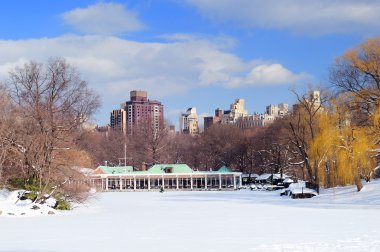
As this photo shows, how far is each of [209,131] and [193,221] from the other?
79912mm

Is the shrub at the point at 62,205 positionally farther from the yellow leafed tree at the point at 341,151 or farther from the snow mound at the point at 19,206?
the yellow leafed tree at the point at 341,151

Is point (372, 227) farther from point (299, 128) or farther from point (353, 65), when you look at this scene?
point (299, 128)

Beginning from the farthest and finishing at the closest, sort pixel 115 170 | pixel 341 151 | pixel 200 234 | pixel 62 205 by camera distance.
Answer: pixel 115 170, pixel 341 151, pixel 62 205, pixel 200 234

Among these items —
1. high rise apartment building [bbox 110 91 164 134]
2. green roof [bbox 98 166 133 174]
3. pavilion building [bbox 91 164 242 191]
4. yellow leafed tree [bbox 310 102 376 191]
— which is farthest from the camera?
high rise apartment building [bbox 110 91 164 134]

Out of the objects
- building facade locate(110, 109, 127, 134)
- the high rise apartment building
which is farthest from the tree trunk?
building facade locate(110, 109, 127, 134)

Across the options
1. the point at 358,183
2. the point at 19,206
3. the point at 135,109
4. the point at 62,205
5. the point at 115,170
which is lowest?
the point at 62,205

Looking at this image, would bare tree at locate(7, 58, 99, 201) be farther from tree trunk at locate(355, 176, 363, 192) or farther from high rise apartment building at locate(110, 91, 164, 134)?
high rise apartment building at locate(110, 91, 164, 134)

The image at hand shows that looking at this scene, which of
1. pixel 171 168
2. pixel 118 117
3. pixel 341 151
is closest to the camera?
pixel 341 151

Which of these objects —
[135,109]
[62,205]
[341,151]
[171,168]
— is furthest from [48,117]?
[135,109]

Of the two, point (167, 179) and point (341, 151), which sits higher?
point (341, 151)

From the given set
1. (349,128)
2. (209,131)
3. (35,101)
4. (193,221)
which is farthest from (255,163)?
(193,221)

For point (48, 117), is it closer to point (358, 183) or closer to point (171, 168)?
point (358, 183)

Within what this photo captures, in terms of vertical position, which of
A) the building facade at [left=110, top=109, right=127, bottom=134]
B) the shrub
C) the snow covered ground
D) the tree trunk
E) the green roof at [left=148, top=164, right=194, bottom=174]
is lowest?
the snow covered ground

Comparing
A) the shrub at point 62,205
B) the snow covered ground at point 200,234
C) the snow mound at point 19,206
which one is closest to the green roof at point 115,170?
the shrub at point 62,205
